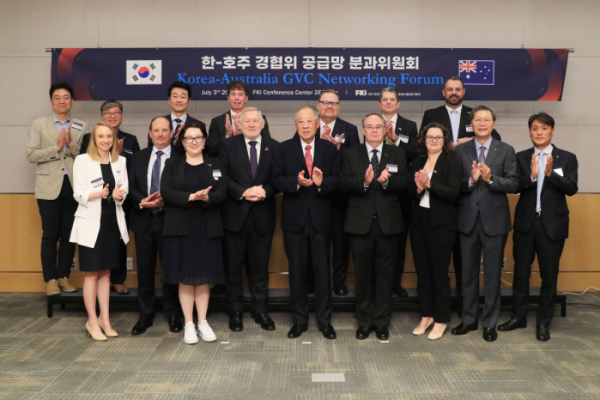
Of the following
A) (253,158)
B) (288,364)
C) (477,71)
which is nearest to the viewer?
(288,364)

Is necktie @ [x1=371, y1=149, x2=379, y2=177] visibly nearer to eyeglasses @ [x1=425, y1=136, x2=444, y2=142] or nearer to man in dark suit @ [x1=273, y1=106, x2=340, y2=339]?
man in dark suit @ [x1=273, y1=106, x2=340, y2=339]

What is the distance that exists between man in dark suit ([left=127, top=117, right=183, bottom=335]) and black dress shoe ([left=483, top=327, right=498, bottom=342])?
244cm

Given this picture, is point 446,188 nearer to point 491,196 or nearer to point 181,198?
point 491,196

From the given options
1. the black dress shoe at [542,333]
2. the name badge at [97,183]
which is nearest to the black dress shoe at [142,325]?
the name badge at [97,183]

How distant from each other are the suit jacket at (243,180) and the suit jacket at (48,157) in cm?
171

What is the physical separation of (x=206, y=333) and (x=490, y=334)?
7.25ft

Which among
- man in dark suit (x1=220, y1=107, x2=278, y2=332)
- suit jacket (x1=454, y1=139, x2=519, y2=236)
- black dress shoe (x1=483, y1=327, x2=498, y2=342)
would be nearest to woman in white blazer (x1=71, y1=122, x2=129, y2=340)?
man in dark suit (x1=220, y1=107, x2=278, y2=332)

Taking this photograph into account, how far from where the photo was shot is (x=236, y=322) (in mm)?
4152

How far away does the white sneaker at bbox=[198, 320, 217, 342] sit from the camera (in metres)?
3.88

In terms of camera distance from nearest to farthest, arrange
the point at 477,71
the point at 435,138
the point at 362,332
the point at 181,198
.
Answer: the point at 181,198
the point at 435,138
the point at 362,332
the point at 477,71

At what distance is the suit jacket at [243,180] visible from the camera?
4031 mm

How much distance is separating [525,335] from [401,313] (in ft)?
3.50

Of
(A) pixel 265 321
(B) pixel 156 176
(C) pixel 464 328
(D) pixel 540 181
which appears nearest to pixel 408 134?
(D) pixel 540 181

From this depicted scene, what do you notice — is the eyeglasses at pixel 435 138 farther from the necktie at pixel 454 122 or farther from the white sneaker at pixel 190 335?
the white sneaker at pixel 190 335
